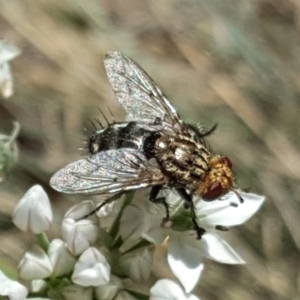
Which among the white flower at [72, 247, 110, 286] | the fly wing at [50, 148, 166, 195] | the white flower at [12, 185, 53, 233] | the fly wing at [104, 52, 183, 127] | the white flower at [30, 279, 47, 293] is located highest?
the fly wing at [104, 52, 183, 127]

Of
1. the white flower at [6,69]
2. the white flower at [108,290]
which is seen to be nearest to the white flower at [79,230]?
the white flower at [108,290]

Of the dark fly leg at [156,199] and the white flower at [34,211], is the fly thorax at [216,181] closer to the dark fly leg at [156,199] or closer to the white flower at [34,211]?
the dark fly leg at [156,199]

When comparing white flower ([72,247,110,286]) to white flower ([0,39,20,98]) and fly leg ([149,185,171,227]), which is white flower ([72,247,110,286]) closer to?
fly leg ([149,185,171,227])

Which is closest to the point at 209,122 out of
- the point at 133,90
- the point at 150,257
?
the point at 133,90

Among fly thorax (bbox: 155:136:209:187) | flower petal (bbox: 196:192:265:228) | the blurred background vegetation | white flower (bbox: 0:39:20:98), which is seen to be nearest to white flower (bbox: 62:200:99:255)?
fly thorax (bbox: 155:136:209:187)

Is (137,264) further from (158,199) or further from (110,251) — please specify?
(158,199)

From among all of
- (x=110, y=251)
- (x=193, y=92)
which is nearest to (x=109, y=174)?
(x=110, y=251)

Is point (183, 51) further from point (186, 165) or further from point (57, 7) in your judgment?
point (186, 165)
